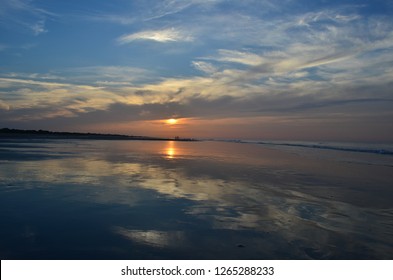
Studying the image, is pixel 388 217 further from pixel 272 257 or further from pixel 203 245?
pixel 203 245

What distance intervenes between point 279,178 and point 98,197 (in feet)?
25.4

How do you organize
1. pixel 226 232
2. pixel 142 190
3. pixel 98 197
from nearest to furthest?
pixel 226 232, pixel 98 197, pixel 142 190

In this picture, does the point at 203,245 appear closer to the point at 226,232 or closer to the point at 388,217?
the point at 226,232

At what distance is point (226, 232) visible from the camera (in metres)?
5.87

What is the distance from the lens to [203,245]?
202 inches
